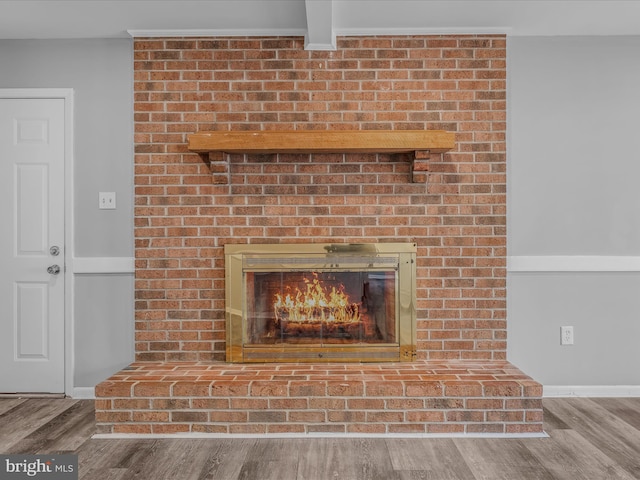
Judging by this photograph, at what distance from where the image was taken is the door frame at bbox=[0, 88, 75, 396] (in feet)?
10.5

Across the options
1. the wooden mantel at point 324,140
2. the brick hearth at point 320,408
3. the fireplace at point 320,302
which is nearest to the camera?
the brick hearth at point 320,408

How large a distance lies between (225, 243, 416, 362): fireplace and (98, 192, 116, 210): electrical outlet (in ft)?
2.47

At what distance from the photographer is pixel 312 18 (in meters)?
2.74

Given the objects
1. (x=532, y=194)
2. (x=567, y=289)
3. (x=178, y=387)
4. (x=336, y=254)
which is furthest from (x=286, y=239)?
(x=567, y=289)

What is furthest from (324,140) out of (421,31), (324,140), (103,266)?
(103,266)

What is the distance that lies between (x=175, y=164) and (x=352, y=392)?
5.50 ft

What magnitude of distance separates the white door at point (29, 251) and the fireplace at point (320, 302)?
3.67 feet

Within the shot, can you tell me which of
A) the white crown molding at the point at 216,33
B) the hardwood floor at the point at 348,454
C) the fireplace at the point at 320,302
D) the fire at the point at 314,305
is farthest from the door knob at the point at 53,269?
the white crown molding at the point at 216,33

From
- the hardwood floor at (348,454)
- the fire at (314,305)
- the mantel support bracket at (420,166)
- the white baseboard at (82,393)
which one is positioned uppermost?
the mantel support bracket at (420,166)

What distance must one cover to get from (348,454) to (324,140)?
1.62m

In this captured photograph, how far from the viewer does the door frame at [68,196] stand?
319cm

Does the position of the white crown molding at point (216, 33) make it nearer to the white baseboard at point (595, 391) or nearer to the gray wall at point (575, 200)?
the gray wall at point (575, 200)

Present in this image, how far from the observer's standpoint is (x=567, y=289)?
3217mm

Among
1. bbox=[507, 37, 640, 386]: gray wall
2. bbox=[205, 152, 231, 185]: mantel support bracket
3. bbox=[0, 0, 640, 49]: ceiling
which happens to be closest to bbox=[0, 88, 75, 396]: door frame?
bbox=[0, 0, 640, 49]: ceiling
